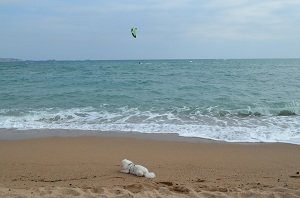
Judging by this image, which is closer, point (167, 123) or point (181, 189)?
point (181, 189)

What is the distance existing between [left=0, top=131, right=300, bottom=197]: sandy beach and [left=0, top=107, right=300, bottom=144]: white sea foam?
2.77ft

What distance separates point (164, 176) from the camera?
5.43 meters

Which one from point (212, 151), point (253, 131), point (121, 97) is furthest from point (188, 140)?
point (121, 97)

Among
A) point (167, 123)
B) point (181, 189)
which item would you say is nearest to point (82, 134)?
point (167, 123)

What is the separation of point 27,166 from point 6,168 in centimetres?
34

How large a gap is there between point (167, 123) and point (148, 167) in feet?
14.5

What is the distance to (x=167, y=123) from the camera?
10.3m

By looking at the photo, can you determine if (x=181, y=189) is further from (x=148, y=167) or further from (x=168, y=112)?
(x=168, y=112)

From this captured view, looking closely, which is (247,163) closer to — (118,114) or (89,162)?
(89,162)

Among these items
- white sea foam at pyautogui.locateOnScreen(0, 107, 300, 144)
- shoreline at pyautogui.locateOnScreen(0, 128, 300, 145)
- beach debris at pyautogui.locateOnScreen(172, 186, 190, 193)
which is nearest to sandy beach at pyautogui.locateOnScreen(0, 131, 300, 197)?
beach debris at pyautogui.locateOnScreen(172, 186, 190, 193)

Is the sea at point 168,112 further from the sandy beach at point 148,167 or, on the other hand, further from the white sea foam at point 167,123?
the sandy beach at point 148,167

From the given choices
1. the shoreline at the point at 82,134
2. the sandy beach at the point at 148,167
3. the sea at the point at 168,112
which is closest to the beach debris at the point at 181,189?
the sandy beach at the point at 148,167

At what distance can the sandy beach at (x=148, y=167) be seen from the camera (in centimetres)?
467

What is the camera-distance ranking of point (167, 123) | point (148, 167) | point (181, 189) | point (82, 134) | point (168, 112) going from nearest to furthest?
1. point (181, 189)
2. point (148, 167)
3. point (82, 134)
4. point (167, 123)
5. point (168, 112)
